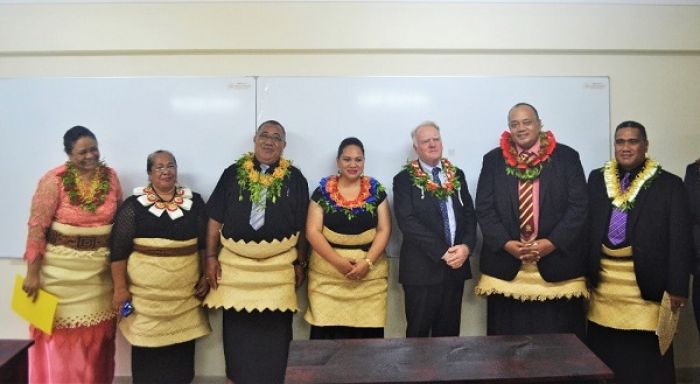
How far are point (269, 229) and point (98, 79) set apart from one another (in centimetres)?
160

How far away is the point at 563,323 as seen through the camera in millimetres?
2604

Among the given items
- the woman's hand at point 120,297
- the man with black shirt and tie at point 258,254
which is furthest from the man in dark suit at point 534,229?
the woman's hand at point 120,297

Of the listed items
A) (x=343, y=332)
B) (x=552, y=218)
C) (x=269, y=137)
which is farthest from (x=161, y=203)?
(x=552, y=218)

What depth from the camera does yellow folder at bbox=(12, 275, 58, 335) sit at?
251 cm

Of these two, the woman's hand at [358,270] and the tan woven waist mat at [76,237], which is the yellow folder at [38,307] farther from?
the woman's hand at [358,270]

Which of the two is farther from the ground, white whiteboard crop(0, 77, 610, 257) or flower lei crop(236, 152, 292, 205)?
white whiteboard crop(0, 77, 610, 257)

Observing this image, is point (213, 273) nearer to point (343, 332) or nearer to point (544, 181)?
point (343, 332)

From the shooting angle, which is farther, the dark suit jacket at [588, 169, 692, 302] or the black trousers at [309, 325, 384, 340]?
the black trousers at [309, 325, 384, 340]

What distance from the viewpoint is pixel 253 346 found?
2.75m

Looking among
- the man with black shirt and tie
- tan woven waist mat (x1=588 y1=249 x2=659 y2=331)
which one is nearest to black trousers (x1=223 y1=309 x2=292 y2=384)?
the man with black shirt and tie

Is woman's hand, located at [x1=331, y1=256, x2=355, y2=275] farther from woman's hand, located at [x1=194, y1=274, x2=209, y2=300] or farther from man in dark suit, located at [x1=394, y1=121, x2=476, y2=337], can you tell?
woman's hand, located at [x1=194, y1=274, x2=209, y2=300]

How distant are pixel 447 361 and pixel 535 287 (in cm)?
102

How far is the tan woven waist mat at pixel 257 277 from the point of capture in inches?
104

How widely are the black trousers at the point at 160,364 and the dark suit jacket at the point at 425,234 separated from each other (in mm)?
1441
